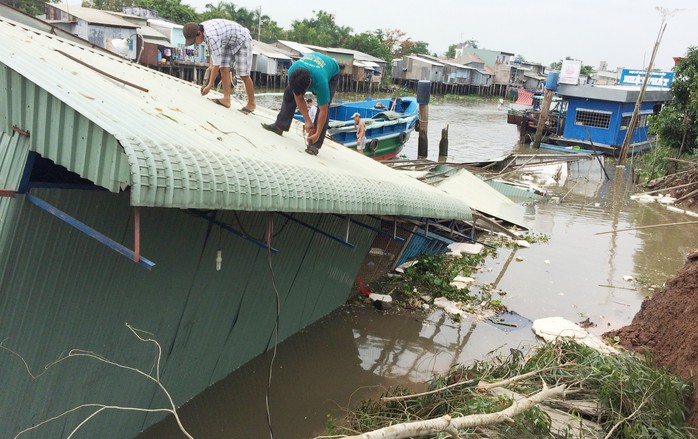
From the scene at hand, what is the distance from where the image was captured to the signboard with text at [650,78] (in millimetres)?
28872

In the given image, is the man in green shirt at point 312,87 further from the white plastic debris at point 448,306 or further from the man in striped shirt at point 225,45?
the white plastic debris at point 448,306

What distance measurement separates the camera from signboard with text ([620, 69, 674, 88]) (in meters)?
28.9

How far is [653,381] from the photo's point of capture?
4.75 meters

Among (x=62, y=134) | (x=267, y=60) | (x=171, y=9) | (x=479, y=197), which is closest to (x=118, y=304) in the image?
(x=62, y=134)

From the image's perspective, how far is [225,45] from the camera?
6.45 meters

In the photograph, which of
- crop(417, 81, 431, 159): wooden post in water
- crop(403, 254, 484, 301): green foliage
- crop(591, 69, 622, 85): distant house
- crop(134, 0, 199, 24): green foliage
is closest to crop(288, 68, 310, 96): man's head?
crop(403, 254, 484, 301): green foliage

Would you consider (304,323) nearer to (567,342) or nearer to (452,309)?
(452,309)

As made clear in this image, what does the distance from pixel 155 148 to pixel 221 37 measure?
383cm

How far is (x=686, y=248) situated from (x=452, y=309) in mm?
7084

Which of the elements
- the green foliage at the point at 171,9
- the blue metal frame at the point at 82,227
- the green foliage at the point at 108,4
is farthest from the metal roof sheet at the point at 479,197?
the green foliage at the point at 108,4

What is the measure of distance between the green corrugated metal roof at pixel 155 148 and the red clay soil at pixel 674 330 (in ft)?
9.62

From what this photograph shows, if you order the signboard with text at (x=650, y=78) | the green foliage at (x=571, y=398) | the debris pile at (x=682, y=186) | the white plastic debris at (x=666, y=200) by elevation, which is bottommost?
the green foliage at (x=571, y=398)

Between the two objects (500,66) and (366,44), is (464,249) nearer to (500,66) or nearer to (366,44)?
(366,44)

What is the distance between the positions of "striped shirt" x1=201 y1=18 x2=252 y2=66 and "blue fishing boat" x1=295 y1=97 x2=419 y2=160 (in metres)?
9.26
